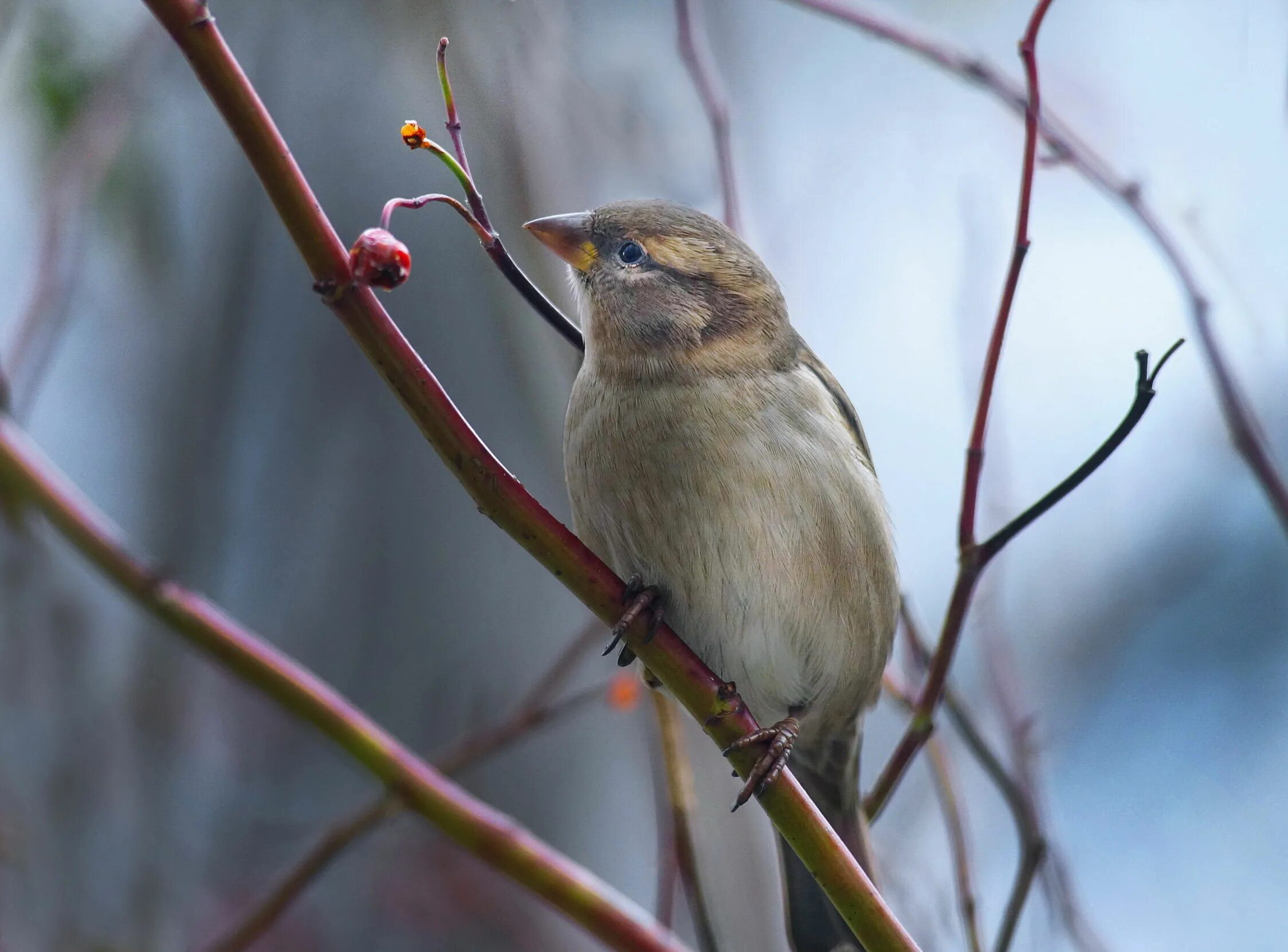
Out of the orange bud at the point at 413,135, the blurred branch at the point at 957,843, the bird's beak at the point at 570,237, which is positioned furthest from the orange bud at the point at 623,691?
the orange bud at the point at 413,135

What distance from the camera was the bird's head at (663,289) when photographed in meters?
2.33

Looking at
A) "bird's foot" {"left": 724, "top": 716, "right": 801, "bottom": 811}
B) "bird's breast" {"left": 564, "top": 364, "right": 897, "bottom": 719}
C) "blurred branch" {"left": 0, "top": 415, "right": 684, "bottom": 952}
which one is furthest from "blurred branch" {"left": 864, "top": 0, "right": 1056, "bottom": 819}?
"blurred branch" {"left": 0, "top": 415, "right": 684, "bottom": 952}

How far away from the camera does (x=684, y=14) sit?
7.50 feet

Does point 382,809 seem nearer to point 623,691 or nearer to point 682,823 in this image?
point 682,823

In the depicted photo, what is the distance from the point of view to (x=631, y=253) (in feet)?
7.87

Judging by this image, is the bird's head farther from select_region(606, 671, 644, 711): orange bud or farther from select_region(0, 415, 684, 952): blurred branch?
select_region(0, 415, 684, 952): blurred branch

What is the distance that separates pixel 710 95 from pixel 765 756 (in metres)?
1.25

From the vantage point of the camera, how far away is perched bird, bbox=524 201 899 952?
215 centimetres

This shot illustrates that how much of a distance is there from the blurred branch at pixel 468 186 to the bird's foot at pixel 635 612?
0.45 m

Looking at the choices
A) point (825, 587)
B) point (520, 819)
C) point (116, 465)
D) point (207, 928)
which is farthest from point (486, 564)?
point (825, 587)

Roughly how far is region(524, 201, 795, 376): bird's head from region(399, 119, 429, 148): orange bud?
32.7 inches

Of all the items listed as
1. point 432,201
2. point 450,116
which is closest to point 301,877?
point 432,201

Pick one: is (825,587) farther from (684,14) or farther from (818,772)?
(684,14)

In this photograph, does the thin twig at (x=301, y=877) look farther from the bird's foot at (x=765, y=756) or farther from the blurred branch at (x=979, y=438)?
the blurred branch at (x=979, y=438)
